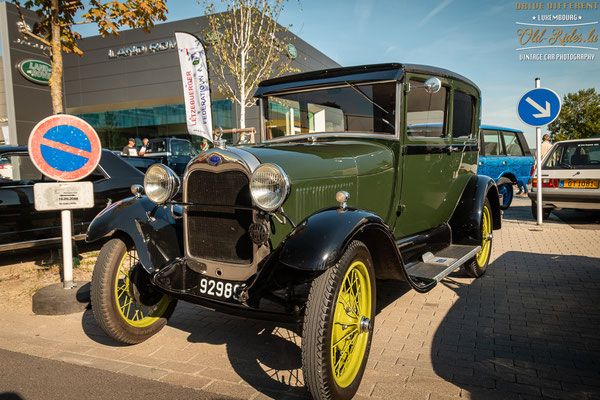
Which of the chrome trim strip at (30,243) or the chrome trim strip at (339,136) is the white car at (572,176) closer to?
the chrome trim strip at (339,136)

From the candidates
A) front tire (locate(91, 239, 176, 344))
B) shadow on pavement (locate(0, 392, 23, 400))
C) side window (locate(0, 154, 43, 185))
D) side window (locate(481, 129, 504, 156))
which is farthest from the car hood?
side window (locate(481, 129, 504, 156))

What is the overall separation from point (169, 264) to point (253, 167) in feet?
2.99

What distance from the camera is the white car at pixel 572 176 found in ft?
25.3

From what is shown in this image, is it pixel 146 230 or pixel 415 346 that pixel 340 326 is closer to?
pixel 415 346

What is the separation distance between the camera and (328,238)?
87.5 inches

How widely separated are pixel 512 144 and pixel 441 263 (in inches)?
330

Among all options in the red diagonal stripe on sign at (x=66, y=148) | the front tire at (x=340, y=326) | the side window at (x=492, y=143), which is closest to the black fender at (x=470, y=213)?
the front tire at (x=340, y=326)

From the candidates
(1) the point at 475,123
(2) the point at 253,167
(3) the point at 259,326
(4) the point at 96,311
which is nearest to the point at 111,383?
(4) the point at 96,311

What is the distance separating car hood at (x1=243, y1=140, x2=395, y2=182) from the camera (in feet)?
8.96

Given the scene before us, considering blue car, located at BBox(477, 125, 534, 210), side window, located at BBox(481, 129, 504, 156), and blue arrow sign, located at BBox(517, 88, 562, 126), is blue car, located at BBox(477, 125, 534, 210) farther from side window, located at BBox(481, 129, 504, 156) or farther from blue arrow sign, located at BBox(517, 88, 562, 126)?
blue arrow sign, located at BBox(517, 88, 562, 126)

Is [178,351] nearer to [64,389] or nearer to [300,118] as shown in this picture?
[64,389]

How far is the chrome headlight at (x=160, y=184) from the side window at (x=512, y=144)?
9.62 metres

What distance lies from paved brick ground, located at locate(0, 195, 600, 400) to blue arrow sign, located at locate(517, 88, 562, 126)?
143 inches

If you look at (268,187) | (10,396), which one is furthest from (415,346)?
(10,396)
